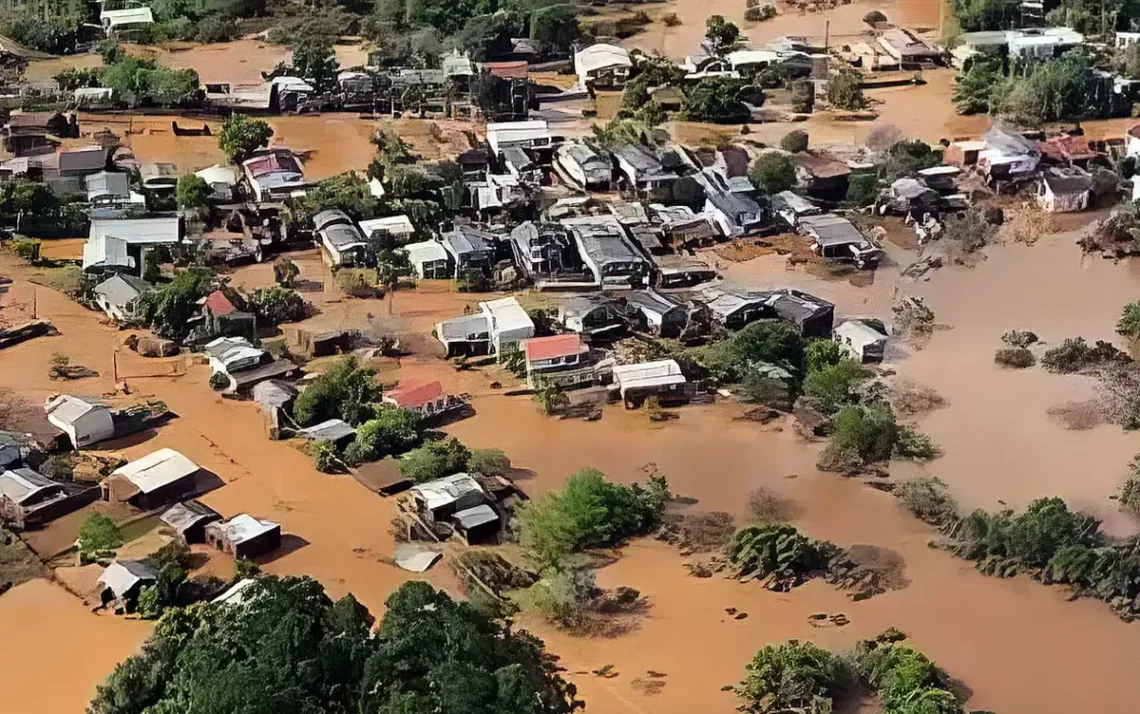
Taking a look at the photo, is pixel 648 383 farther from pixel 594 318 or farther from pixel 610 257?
pixel 610 257

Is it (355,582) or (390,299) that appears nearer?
(355,582)

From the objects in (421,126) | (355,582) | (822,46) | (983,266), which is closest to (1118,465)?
(983,266)

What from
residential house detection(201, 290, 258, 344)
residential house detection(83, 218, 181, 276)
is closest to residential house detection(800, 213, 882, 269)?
residential house detection(201, 290, 258, 344)

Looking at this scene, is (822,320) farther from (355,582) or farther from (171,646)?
(171,646)

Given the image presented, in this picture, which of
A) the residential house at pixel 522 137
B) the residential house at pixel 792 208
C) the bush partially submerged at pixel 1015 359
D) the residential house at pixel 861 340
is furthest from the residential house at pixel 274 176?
the bush partially submerged at pixel 1015 359

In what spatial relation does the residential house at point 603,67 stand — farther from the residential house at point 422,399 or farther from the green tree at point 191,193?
the residential house at point 422,399

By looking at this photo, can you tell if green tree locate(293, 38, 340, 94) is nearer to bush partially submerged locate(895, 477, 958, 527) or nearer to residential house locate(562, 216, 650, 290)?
residential house locate(562, 216, 650, 290)
